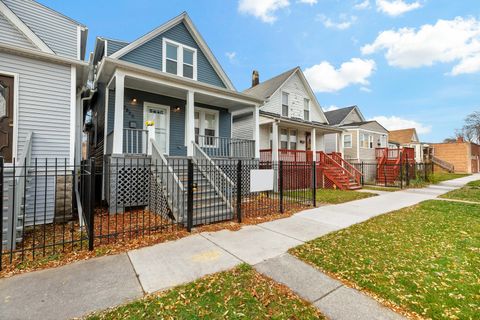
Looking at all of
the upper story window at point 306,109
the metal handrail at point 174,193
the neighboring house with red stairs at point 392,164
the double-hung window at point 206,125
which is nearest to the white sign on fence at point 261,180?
the metal handrail at point 174,193

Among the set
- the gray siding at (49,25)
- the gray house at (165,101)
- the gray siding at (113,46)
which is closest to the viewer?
the gray siding at (49,25)

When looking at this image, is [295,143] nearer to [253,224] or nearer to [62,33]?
[253,224]

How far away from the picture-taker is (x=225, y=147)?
12.3m

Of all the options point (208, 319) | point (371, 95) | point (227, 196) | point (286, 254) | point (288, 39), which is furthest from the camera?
point (371, 95)

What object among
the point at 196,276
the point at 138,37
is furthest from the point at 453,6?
the point at 196,276

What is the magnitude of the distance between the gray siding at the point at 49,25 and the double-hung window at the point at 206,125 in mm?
5576

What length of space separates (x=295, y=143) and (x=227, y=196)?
10.9m

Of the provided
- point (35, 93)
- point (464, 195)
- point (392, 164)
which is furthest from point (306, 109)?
point (35, 93)

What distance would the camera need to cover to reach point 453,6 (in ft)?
34.2

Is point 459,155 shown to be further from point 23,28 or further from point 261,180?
point 23,28

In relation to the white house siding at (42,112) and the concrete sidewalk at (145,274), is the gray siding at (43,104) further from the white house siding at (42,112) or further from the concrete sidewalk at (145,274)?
the concrete sidewalk at (145,274)

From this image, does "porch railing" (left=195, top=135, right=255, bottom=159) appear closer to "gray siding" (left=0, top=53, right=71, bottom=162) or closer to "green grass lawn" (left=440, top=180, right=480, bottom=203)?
"gray siding" (left=0, top=53, right=71, bottom=162)

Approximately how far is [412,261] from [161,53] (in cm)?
1198

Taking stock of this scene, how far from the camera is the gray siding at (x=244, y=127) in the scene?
14.3m
